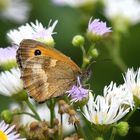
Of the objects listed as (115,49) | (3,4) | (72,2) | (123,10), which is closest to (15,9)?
(3,4)

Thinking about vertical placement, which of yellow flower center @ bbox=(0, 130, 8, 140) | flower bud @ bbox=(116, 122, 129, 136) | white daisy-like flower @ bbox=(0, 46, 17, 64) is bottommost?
flower bud @ bbox=(116, 122, 129, 136)

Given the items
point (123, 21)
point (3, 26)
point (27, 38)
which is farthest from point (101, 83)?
point (27, 38)

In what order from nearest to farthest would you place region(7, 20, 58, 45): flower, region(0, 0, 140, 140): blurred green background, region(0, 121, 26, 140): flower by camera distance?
region(0, 121, 26, 140): flower
region(7, 20, 58, 45): flower
region(0, 0, 140, 140): blurred green background

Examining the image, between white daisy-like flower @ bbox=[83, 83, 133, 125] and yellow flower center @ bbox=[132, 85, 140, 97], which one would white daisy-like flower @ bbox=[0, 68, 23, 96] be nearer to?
white daisy-like flower @ bbox=[83, 83, 133, 125]

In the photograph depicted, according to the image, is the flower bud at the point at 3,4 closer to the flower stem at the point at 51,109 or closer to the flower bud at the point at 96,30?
the flower bud at the point at 96,30

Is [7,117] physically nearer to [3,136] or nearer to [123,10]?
[3,136]

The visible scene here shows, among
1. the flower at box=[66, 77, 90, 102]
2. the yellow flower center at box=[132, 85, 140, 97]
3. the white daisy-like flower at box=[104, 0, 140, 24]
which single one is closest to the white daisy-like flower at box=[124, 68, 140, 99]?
the yellow flower center at box=[132, 85, 140, 97]

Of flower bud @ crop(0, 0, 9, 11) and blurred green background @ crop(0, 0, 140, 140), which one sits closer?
blurred green background @ crop(0, 0, 140, 140)
